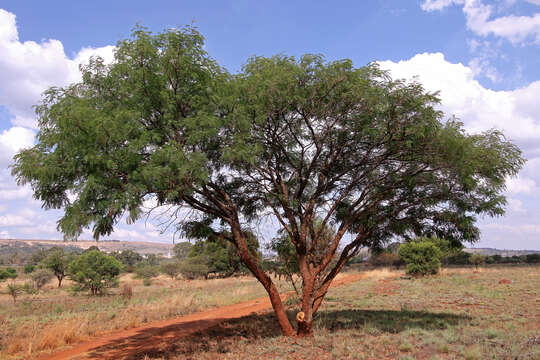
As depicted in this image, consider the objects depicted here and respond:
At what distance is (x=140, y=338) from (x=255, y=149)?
31.2 ft

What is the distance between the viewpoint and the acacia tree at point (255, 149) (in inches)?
305

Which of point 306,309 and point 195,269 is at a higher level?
point 306,309

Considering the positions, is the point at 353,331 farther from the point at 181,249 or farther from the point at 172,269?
the point at 181,249

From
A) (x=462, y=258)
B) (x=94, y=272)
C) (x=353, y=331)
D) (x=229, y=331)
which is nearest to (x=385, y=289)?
(x=353, y=331)

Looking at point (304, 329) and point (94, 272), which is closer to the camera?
point (304, 329)

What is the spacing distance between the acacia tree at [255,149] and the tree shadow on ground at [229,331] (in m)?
2.56

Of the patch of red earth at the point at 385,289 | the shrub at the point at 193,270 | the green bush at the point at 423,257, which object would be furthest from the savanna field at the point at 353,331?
the shrub at the point at 193,270

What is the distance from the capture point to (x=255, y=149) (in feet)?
30.7

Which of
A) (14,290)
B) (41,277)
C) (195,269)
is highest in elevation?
(14,290)

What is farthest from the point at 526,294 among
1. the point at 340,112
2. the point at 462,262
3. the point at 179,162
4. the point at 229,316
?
the point at 462,262

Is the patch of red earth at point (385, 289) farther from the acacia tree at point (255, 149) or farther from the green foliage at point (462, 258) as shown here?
the green foliage at point (462, 258)

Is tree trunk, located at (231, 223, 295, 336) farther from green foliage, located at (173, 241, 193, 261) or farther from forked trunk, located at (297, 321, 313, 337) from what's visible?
green foliage, located at (173, 241, 193, 261)

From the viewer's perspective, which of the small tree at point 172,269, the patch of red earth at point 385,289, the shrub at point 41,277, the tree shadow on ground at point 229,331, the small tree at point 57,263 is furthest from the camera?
the small tree at point 172,269

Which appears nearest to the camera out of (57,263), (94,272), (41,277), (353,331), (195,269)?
(353,331)
